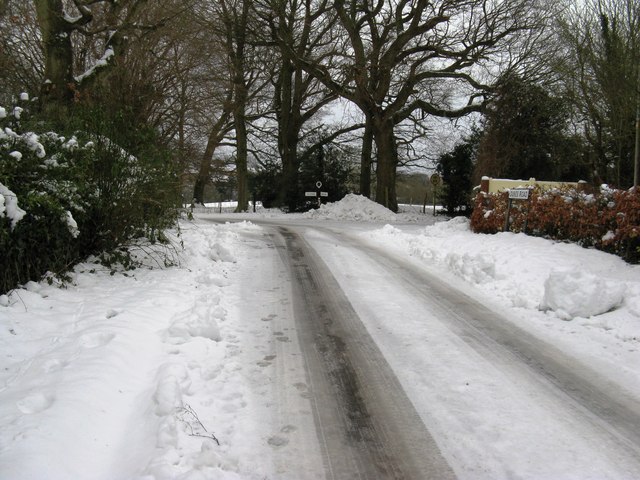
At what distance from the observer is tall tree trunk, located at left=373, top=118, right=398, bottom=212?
22.9 m

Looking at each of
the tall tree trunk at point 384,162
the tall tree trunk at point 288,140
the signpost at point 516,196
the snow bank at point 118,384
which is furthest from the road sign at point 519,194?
the tall tree trunk at point 288,140

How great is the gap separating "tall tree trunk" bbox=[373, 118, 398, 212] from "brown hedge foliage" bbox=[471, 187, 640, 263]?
39.4ft

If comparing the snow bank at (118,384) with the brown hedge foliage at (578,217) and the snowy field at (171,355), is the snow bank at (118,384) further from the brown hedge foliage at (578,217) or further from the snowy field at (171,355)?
the brown hedge foliage at (578,217)

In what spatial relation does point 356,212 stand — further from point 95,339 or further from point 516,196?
point 95,339

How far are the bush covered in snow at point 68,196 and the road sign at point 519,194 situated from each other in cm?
694

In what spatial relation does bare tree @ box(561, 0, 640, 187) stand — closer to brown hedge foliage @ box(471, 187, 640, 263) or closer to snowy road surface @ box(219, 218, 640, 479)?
brown hedge foliage @ box(471, 187, 640, 263)

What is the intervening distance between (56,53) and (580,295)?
388 inches

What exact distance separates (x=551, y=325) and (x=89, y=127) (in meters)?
6.38

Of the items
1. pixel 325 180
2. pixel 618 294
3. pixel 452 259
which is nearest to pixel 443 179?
pixel 325 180

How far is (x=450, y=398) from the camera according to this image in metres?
3.79

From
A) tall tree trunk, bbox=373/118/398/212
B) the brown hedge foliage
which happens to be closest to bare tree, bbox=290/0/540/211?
tall tree trunk, bbox=373/118/398/212

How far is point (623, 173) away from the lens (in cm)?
1997

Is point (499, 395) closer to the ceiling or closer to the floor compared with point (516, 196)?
closer to the floor

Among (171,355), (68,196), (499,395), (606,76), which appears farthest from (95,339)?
(606,76)
